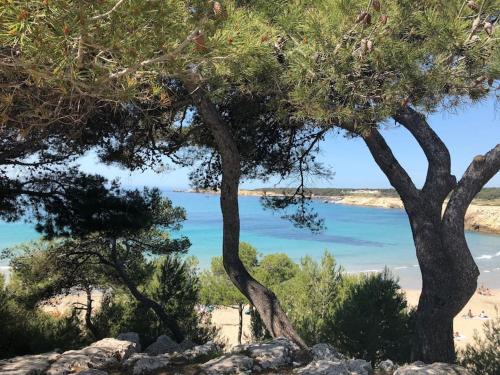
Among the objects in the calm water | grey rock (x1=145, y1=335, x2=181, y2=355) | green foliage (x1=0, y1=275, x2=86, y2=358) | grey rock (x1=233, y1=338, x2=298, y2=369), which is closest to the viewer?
grey rock (x1=233, y1=338, x2=298, y2=369)

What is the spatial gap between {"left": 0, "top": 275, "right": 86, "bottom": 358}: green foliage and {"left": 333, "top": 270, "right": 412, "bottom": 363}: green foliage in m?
3.77

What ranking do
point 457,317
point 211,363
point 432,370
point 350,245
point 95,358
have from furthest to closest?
point 350,245 < point 457,317 < point 95,358 < point 211,363 < point 432,370

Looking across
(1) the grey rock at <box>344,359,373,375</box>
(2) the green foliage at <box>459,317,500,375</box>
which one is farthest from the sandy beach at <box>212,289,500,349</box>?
(1) the grey rock at <box>344,359,373,375</box>

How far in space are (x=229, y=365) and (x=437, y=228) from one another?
8.43ft

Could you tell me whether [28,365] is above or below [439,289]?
below

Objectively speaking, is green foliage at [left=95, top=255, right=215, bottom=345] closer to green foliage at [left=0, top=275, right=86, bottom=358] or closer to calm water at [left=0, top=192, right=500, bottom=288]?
green foliage at [left=0, top=275, right=86, bottom=358]

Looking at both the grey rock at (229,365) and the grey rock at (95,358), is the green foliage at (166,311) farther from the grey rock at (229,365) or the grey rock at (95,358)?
the grey rock at (229,365)

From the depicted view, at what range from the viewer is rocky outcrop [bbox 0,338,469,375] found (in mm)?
3473

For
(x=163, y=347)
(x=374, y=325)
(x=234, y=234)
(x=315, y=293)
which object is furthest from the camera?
(x=315, y=293)

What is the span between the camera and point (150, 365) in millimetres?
3738

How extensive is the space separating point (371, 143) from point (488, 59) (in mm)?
1639

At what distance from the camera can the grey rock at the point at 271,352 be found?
3.72m

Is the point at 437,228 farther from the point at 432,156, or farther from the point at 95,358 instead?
the point at 95,358

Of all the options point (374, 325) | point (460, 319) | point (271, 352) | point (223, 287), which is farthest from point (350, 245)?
point (271, 352)
